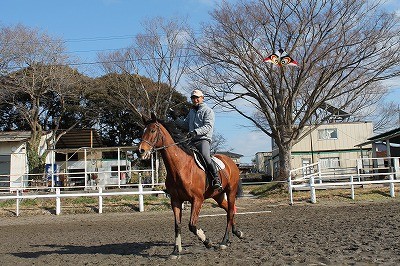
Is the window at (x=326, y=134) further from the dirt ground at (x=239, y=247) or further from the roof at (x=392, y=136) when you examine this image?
the dirt ground at (x=239, y=247)

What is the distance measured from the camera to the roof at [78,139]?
39250 millimetres

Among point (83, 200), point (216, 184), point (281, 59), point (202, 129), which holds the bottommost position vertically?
Answer: point (83, 200)

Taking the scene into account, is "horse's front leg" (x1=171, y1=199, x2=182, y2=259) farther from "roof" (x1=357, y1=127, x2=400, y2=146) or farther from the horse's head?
"roof" (x1=357, y1=127, x2=400, y2=146)

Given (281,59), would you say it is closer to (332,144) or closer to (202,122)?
(202,122)

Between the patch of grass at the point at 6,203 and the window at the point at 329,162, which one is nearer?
the patch of grass at the point at 6,203

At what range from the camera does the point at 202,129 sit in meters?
7.29

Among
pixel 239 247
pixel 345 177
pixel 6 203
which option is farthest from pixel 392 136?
pixel 239 247

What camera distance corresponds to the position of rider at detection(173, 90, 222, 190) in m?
7.30

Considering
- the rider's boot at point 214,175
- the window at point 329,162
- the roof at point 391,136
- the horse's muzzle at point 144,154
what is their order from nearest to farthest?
1. the horse's muzzle at point 144,154
2. the rider's boot at point 214,175
3. the roof at point 391,136
4. the window at point 329,162

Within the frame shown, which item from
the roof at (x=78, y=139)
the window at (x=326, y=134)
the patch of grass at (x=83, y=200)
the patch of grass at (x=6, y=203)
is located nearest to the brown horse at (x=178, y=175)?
the patch of grass at (x=83, y=200)

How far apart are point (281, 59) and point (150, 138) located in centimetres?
1599

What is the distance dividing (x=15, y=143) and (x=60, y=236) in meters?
26.0

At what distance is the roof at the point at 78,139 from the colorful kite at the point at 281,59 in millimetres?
21915

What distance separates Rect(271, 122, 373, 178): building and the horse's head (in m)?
38.7
